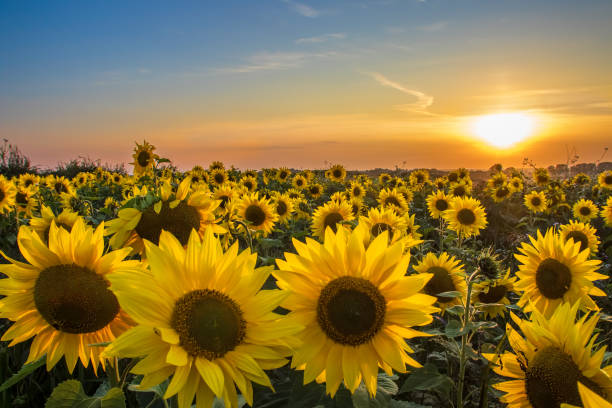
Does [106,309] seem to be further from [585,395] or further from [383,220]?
[383,220]

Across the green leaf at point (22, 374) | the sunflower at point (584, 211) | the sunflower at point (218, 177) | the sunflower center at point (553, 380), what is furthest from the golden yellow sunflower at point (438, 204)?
the green leaf at point (22, 374)

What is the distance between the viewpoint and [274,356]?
144cm

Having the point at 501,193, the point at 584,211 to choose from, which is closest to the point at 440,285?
the point at 584,211

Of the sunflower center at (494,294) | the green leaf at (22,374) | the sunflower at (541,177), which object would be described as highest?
the sunflower at (541,177)

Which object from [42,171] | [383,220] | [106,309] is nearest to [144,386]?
[106,309]

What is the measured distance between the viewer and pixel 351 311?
1.69m

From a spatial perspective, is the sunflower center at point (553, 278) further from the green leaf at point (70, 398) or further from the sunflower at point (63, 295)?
the green leaf at point (70, 398)

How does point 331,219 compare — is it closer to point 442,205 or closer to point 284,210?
point 284,210

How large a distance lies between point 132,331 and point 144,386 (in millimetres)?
180

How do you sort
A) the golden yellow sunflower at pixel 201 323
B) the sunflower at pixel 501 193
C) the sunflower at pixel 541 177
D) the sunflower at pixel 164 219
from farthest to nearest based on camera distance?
the sunflower at pixel 541 177
the sunflower at pixel 501 193
the sunflower at pixel 164 219
the golden yellow sunflower at pixel 201 323

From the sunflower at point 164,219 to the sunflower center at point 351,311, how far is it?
96cm

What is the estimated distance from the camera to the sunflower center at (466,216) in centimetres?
771

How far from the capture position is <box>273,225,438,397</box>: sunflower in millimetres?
1692

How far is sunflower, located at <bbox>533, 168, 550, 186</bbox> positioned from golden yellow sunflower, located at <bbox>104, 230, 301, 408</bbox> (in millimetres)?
15738
